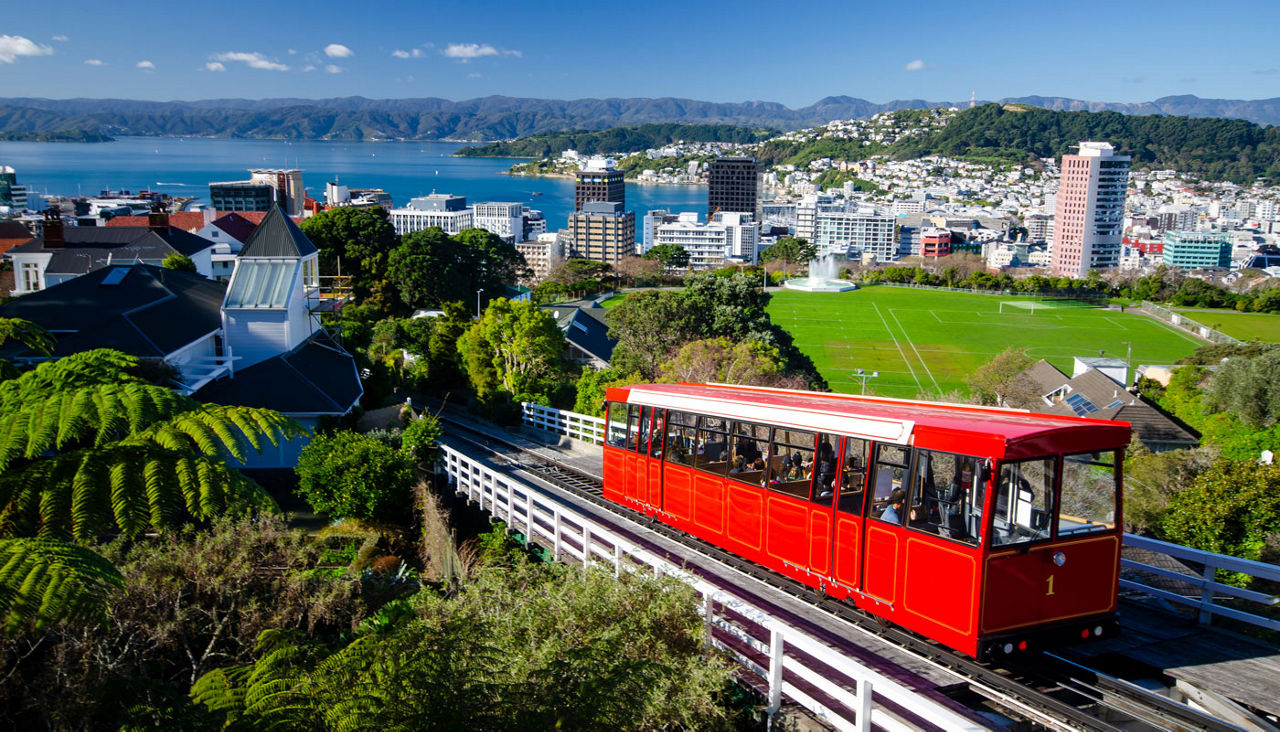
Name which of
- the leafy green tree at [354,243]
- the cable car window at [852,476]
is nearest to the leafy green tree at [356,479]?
the cable car window at [852,476]

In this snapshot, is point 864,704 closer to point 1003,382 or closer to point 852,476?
point 852,476

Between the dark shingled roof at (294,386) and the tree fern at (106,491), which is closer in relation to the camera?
the tree fern at (106,491)

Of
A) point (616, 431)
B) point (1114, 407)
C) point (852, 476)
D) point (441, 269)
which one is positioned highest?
point (852, 476)

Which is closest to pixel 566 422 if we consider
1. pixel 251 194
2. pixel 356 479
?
pixel 356 479

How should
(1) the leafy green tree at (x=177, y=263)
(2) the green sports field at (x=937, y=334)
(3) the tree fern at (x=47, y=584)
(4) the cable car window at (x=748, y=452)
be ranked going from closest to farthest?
1. (3) the tree fern at (x=47, y=584)
2. (4) the cable car window at (x=748, y=452)
3. (1) the leafy green tree at (x=177, y=263)
4. (2) the green sports field at (x=937, y=334)

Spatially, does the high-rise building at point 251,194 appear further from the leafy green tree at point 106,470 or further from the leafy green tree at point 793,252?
the leafy green tree at point 106,470

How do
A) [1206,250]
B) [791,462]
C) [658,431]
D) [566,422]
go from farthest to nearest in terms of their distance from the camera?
[1206,250] < [566,422] < [658,431] < [791,462]

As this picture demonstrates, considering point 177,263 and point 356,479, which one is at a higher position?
point 177,263
